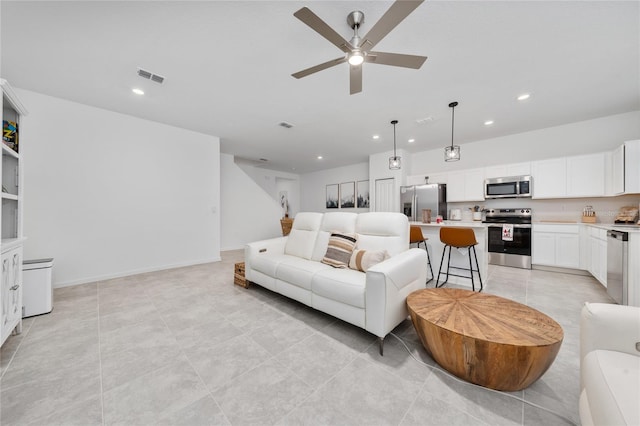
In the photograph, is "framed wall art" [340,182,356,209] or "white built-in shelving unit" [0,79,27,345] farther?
"framed wall art" [340,182,356,209]

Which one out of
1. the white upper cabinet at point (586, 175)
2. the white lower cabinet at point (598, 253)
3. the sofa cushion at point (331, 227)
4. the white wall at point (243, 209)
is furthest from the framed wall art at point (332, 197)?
the white lower cabinet at point (598, 253)

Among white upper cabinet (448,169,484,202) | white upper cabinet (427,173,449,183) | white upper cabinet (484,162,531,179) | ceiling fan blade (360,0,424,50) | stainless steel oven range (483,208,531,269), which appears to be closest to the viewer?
ceiling fan blade (360,0,424,50)

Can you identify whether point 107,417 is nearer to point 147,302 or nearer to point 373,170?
point 147,302

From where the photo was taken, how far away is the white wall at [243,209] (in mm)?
5992

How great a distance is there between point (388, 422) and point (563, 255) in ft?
14.8

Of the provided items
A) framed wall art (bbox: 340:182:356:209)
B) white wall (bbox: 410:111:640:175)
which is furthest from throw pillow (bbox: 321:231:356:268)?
framed wall art (bbox: 340:182:356:209)

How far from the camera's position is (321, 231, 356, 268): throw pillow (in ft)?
7.79

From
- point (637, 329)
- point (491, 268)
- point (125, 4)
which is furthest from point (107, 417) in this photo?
point (491, 268)

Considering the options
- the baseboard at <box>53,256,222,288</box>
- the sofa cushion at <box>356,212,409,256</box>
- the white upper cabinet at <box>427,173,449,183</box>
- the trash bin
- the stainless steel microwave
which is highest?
the white upper cabinet at <box>427,173,449,183</box>

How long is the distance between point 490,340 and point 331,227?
1883 mm

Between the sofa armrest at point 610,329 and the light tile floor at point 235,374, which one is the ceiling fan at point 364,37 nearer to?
the sofa armrest at point 610,329

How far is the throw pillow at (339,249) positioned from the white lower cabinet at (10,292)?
2.53 metres

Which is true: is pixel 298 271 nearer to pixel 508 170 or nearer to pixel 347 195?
pixel 508 170

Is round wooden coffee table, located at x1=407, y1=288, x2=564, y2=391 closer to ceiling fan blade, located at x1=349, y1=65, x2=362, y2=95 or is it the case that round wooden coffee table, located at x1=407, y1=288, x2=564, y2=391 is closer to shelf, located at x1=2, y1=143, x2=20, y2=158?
ceiling fan blade, located at x1=349, y1=65, x2=362, y2=95
